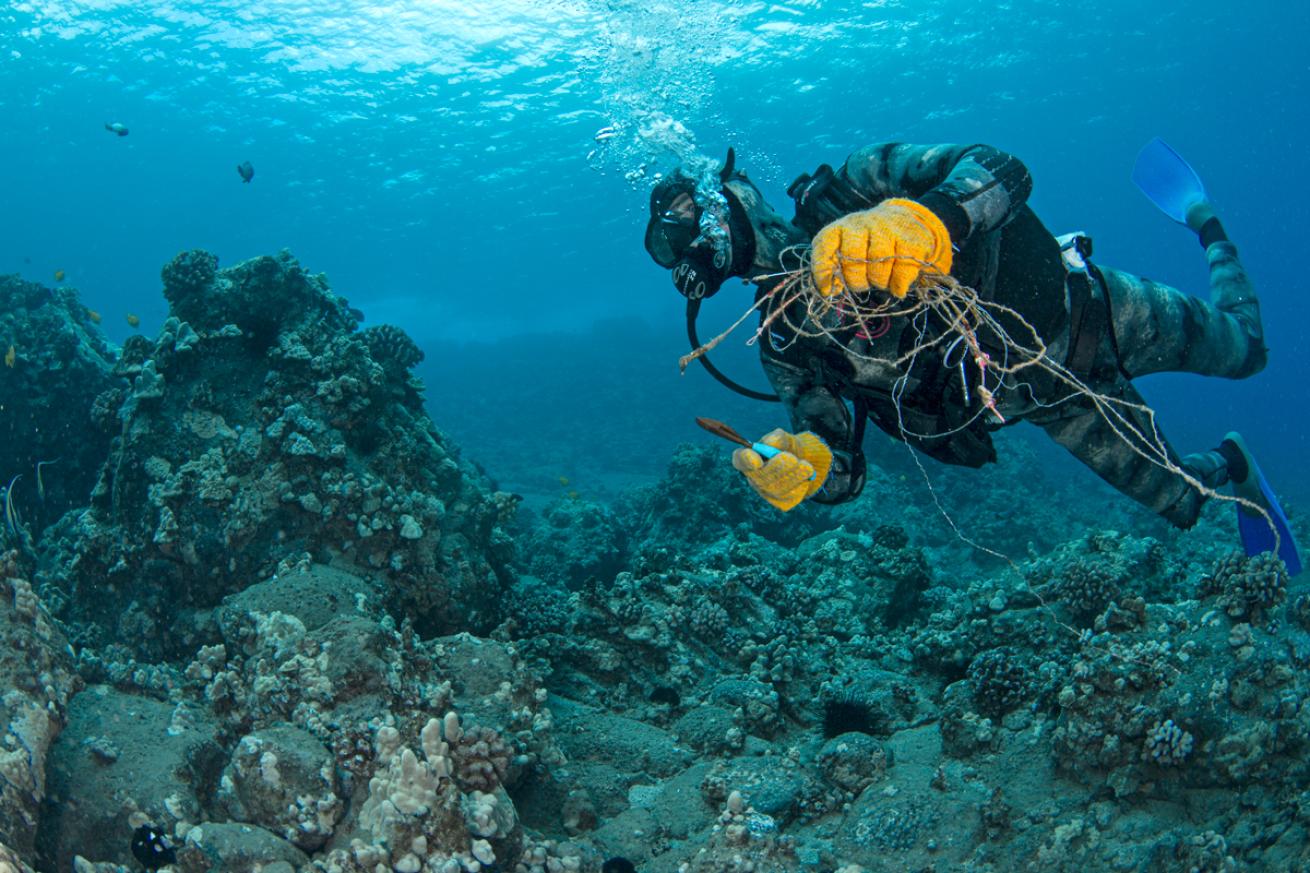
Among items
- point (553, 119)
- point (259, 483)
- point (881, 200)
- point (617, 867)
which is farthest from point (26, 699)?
point (553, 119)

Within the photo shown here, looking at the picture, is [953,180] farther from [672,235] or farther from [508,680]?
[508,680]

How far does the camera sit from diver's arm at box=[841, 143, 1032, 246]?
297 cm

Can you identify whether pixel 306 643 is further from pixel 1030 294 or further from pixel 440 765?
pixel 1030 294

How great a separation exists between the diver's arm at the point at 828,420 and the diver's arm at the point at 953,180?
1.17 metres

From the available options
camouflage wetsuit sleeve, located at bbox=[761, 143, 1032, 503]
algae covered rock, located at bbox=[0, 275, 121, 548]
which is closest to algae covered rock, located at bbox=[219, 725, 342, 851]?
camouflage wetsuit sleeve, located at bbox=[761, 143, 1032, 503]

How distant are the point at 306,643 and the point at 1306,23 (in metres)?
55.0

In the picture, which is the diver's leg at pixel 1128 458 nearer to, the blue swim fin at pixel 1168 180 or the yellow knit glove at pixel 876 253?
the blue swim fin at pixel 1168 180

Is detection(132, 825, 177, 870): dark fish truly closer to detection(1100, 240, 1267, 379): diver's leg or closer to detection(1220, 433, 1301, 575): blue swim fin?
detection(1100, 240, 1267, 379): diver's leg

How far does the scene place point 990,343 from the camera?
11.4ft

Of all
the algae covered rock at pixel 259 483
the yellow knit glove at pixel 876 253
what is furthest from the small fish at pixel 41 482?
the yellow knit glove at pixel 876 253

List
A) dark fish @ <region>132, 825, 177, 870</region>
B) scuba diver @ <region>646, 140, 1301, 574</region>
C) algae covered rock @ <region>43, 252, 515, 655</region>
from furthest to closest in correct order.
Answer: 1. algae covered rock @ <region>43, 252, 515, 655</region>
2. scuba diver @ <region>646, 140, 1301, 574</region>
3. dark fish @ <region>132, 825, 177, 870</region>

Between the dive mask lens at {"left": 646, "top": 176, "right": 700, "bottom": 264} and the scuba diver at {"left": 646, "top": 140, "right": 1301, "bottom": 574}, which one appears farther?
the dive mask lens at {"left": 646, "top": 176, "right": 700, "bottom": 264}

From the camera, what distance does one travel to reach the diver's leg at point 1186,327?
426 cm

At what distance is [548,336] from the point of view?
56469mm
